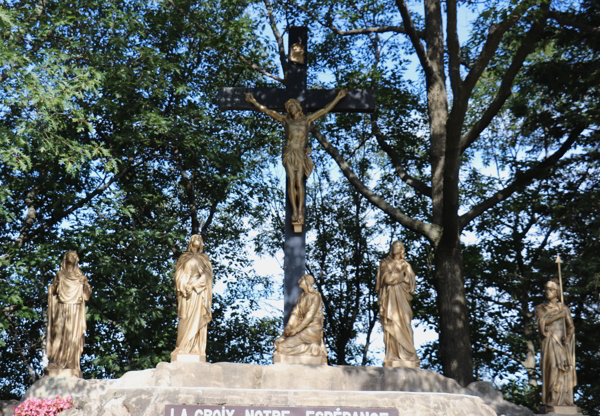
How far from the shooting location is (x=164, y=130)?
1502cm

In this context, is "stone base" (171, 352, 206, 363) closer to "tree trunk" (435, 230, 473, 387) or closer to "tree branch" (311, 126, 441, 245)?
"tree trunk" (435, 230, 473, 387)

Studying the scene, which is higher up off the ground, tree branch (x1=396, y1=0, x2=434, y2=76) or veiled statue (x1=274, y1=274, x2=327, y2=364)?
tree branch (x1=396, y1=0, x2=434, y2=76)

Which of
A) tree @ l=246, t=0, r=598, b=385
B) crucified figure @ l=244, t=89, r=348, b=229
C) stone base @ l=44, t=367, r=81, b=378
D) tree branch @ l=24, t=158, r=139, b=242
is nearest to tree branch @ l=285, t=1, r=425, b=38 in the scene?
tree @ l=246, t=0, r=598, b=385

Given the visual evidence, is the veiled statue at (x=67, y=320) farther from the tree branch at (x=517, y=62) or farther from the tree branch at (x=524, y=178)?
the tree branch at (x=524, y=178)

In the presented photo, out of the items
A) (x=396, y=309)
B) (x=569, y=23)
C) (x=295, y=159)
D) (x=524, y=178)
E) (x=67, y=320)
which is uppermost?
(x=569, y=23)

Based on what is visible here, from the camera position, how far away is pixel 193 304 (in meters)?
9.53

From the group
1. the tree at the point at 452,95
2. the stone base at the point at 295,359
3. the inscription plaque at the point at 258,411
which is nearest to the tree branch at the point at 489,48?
the tree at the point at 452,95

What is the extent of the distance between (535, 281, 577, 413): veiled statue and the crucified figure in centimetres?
409

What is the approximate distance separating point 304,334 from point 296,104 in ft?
12.2

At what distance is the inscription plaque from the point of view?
7082mm

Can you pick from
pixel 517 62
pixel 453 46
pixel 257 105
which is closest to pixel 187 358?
pixel 257 105

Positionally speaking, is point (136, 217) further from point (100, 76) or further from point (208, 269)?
point (208, 269)

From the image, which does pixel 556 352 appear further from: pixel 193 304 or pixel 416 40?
pixel 416 40

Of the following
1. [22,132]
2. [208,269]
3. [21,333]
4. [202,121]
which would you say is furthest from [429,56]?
[21,333]
